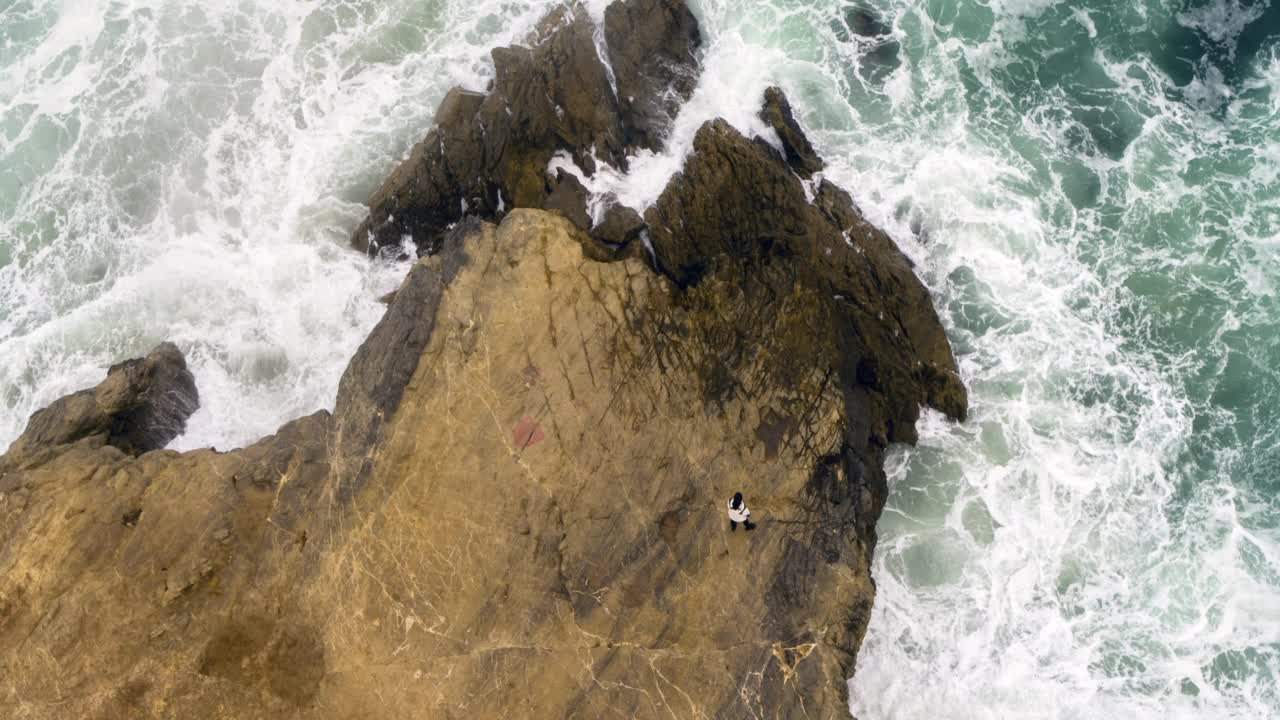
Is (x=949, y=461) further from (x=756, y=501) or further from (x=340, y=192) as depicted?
(x=340, y=192)

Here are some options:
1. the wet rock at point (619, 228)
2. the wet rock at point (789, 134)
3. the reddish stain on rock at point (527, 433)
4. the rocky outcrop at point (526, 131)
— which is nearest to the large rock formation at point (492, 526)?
the reddish stain on rock at point (527, 433)

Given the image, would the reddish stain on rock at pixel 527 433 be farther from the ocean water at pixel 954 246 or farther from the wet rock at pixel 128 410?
the wet rock at pixel 128 410

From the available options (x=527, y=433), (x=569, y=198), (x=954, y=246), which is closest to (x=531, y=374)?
(x=527, y=433)

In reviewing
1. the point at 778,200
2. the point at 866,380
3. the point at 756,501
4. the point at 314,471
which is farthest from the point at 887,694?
the point at 314,471

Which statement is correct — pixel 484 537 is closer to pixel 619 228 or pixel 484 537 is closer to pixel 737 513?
pixel 737 513

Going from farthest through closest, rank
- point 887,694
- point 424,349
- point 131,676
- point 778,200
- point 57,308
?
point 57,308 < point 778,200 < point 887,694 < point 424,349 < point 131,676

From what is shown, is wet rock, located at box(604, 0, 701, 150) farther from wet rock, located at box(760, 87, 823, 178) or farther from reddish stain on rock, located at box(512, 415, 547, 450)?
reddish stain on rock, located at box(512, 415, 547, 450)

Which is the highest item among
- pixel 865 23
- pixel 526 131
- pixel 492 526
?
pixel 865 23
